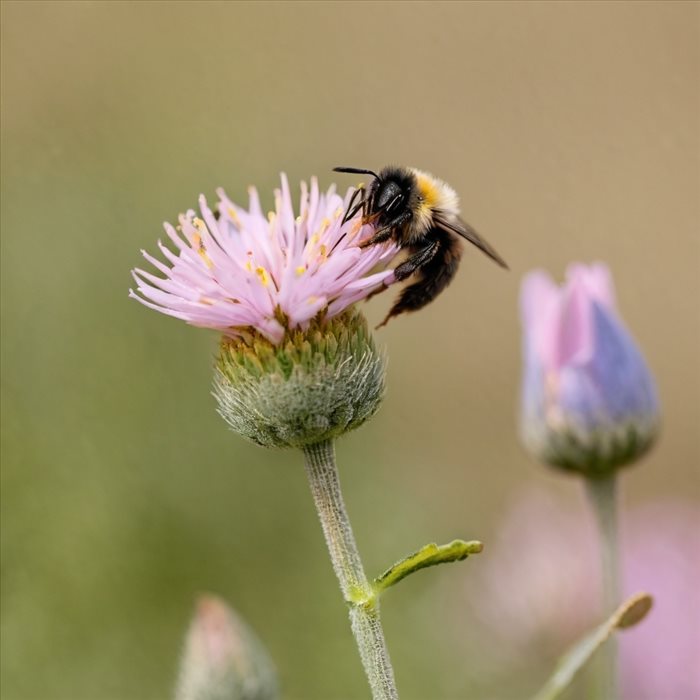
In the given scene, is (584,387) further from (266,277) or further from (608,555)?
(266,277)

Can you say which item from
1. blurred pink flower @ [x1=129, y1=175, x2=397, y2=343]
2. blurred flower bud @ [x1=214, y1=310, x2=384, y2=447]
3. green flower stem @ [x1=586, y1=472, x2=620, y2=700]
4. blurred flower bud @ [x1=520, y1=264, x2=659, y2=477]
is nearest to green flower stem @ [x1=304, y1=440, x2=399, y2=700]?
blurred flower bud @ [x1=214, y1=310, x2=384, y2=447]

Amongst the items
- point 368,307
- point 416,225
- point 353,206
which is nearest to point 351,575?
point 353,206

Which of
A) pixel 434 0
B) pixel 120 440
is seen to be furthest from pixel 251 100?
pixel 120 440

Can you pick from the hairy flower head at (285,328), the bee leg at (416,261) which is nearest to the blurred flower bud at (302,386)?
the hairy flower head at (285,328)

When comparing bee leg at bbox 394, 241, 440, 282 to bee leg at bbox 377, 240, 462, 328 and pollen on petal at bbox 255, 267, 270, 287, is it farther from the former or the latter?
pollen on petal at bbox 255, 267, 270, 287

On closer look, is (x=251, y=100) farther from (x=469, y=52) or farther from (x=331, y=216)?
(x=331, y=216)

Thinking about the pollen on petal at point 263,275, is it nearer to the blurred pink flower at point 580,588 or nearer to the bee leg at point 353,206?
the bee leg at point 353,206
